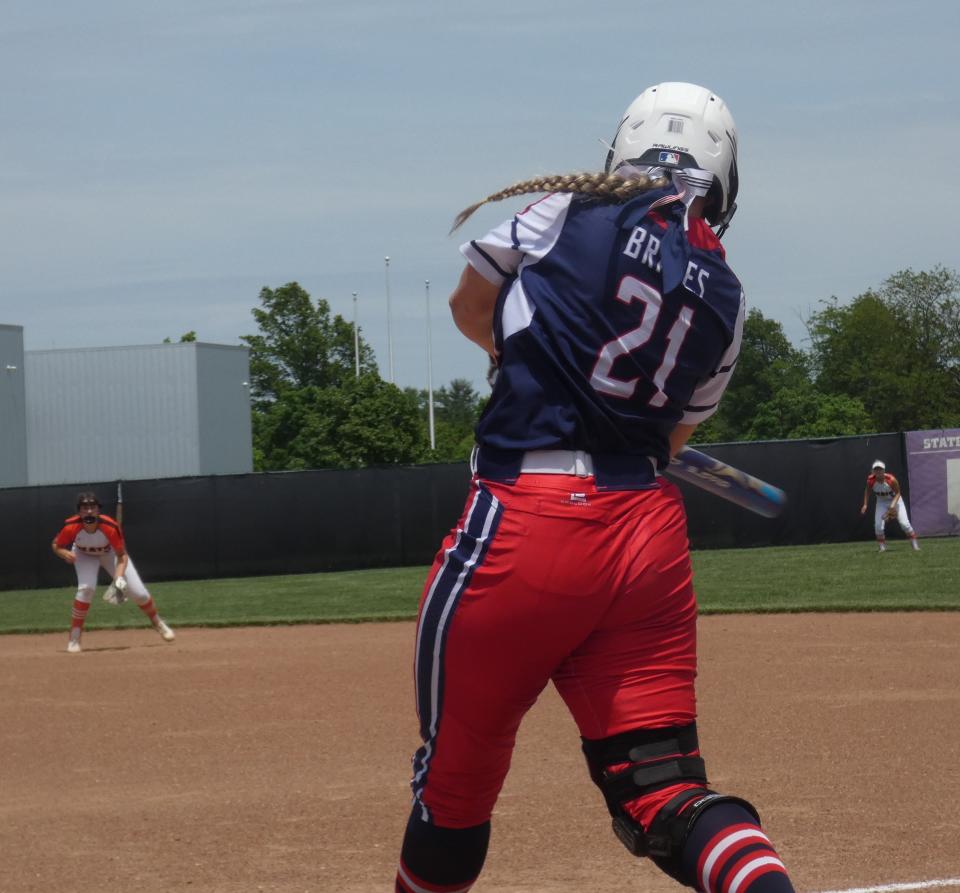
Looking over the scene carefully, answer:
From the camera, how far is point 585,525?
283cm

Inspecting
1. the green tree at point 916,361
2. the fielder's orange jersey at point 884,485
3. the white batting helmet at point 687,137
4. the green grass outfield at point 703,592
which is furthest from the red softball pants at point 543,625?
the green tree at point 916,361

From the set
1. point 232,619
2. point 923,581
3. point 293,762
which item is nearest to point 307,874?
point 293,762

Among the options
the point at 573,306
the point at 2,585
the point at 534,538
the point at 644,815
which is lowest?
the point at 2,585

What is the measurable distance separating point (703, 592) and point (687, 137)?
1545cm

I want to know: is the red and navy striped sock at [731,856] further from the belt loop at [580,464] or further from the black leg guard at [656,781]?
the belt loop at [580,464]

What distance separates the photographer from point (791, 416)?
2911 inches

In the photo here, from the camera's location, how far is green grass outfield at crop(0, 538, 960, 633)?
16.4m

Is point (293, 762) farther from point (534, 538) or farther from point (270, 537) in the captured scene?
point (270, 537)

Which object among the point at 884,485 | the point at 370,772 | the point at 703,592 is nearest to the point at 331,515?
the point at 884,485

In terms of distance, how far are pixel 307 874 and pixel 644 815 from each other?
2488mm

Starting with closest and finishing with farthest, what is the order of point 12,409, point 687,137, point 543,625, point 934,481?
point 543,625, point 687,137, point 934,481, point 12,409

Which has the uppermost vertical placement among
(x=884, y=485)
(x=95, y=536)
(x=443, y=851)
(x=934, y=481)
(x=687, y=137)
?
(x=687, y=137)

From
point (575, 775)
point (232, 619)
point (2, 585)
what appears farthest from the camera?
point (2, 585)

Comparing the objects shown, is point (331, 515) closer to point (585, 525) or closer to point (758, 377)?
point (585, 525)
